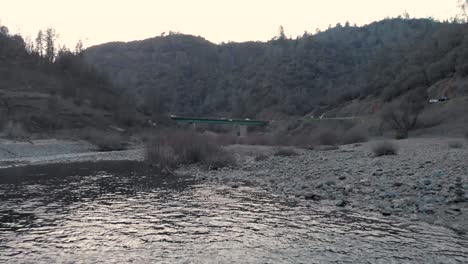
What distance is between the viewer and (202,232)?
12.7m

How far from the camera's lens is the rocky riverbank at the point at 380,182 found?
14.3m

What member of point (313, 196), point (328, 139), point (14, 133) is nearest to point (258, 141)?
point (328, 139)

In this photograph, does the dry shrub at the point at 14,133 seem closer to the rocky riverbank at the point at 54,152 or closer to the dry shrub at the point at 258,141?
the rocky riverbank at the point at 54,152

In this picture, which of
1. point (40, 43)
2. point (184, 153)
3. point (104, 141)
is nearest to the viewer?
point (184, 153)

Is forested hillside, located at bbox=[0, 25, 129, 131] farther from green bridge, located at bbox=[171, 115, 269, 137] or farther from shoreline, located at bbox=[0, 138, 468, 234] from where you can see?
shoreline, located at bbox=[0, 138, 468, 234]

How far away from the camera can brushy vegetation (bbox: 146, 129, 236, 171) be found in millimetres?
30647

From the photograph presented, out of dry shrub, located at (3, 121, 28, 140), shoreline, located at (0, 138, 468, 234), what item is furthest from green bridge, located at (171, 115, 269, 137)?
shoreline, located at (0, 138, 468, 234)

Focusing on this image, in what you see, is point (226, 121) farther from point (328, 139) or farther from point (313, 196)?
point (313, 196)

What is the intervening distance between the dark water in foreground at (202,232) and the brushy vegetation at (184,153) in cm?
1036

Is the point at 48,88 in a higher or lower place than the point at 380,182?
higher

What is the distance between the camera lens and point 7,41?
360 feet

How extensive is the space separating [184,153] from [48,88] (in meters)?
73.1

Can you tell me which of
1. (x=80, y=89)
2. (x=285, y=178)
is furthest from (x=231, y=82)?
(x=285, y=178)

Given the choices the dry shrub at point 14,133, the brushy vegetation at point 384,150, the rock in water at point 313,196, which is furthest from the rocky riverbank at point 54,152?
the rock in water at point 313,196
